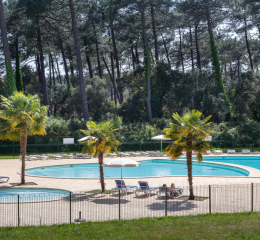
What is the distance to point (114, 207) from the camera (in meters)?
13.8

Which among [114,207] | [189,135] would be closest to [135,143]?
[189,135]

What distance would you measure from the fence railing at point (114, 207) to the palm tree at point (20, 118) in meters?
5.73

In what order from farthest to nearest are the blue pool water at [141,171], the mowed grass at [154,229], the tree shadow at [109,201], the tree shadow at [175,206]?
1. the blue pool water at [141,171]
2. the tree shadow at [109,201]
3. the tree shadow at [175,206]
4. the mowed grass at [154,229]

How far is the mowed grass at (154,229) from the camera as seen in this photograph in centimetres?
976

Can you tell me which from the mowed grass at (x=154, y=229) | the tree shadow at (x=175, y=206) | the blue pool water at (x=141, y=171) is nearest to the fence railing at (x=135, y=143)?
the blue pool water at (x=141, y=171)

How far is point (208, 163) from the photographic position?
29.7m

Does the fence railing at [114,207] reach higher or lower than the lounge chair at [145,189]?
lower

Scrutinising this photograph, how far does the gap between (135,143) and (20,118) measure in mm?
20232

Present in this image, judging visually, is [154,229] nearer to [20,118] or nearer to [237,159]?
[20,118]

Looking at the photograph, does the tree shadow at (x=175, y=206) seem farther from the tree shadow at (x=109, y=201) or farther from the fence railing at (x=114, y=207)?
the tree shadow at (x=109, y=201)

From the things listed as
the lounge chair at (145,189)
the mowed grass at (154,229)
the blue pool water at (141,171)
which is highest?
the lounge chair at (145,189)

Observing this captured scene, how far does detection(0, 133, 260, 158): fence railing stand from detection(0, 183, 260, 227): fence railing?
2153 centimetres

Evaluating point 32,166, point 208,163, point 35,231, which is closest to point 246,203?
point 35,231

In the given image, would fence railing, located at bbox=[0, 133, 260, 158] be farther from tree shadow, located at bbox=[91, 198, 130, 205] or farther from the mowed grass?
the mowed grass
